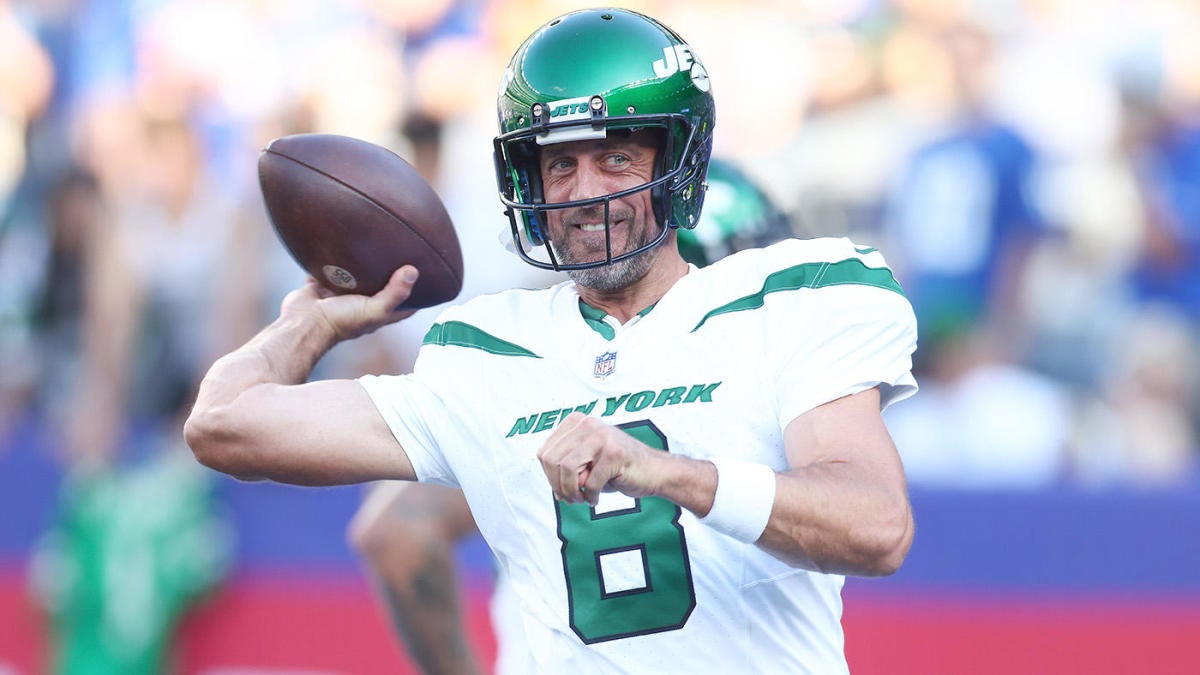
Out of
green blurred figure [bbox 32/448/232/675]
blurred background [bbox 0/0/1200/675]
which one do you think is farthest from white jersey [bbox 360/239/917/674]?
green blurred figure [bbox 32/448/232/675]

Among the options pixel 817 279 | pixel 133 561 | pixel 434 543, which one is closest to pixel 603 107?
pixel 817 279

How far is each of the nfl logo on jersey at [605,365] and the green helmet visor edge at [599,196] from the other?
167 mm

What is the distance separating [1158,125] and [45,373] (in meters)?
4.86

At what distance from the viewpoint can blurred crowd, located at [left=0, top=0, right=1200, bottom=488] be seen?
5.90 meters

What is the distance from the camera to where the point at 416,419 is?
9.72ft

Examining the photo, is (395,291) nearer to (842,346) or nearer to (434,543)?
(842,346)

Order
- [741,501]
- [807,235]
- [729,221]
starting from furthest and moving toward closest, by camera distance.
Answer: [807,235] → [729,221] → [741,501]

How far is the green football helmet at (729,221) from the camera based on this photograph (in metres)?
3.71

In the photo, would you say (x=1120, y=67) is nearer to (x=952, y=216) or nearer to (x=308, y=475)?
(x=952, y=216)

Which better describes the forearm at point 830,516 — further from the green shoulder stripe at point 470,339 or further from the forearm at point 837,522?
the green shoulder stripe at point 470,339

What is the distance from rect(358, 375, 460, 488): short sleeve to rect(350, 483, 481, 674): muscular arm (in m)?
1.09

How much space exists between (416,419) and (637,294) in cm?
48

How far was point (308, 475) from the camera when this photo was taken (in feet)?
9.57

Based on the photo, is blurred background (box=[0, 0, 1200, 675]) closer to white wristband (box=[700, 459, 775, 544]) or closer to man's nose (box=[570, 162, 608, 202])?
man's nose (box=[570, 162, 608, 202])
